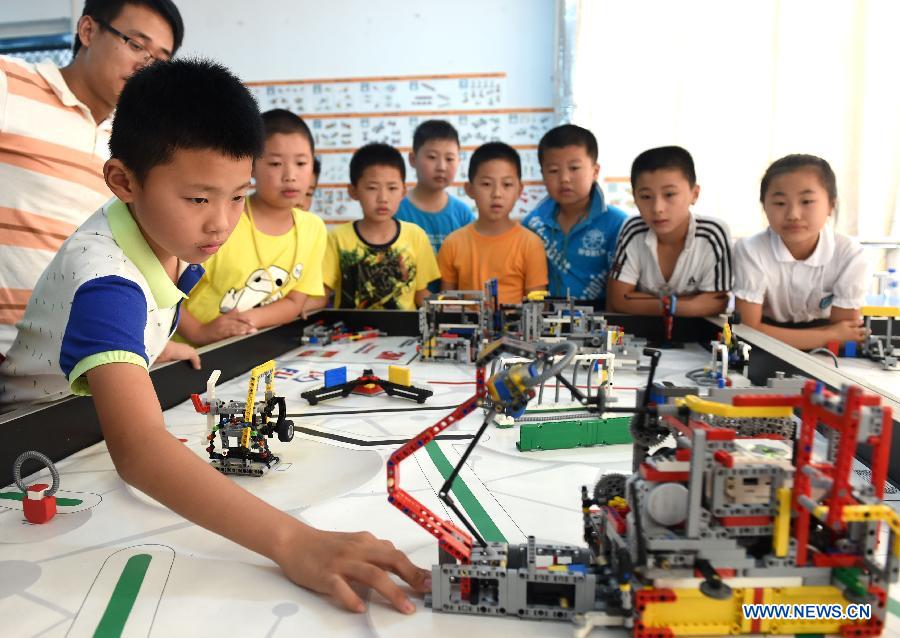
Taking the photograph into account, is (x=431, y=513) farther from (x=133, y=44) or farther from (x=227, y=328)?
(x=133, y=44)

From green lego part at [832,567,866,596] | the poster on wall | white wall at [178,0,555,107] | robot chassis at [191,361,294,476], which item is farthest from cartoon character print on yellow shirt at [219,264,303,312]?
white wall at [178,0,555,107]

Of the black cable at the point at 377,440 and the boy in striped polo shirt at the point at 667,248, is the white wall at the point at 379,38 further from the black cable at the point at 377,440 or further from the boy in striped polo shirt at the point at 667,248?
the black cable at the point at 377,440

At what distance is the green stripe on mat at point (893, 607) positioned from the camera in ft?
2.56

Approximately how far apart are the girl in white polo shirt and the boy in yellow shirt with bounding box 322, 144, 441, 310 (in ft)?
4.65

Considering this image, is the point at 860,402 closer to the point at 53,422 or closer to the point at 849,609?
the point at 849,609

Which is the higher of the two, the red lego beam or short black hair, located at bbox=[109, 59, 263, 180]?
short black hair, located at bbox=[109, 59, 263, 180]

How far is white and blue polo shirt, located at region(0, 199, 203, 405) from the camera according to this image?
3.21 ft

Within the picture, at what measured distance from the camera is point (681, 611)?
75cm

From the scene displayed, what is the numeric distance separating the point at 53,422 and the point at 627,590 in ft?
3.69

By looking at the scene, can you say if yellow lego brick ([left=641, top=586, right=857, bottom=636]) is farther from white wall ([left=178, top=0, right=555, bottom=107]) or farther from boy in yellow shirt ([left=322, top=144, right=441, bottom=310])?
white wall ([left=178, top=0, right=555, bottom=107])

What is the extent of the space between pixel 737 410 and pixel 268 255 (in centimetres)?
207

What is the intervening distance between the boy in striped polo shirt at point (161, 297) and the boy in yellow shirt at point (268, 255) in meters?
1.14

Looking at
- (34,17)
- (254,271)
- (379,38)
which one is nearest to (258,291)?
(254,271)

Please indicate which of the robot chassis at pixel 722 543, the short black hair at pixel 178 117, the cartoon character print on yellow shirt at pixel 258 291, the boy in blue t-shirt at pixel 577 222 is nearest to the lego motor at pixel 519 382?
the robot chassis at pixel 722 543
